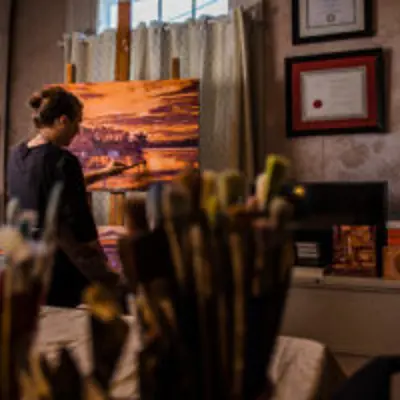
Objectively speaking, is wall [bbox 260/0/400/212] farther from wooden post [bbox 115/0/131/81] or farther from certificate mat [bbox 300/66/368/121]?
wooden post [bbox 115/0/131/81]

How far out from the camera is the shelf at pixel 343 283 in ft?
6.40

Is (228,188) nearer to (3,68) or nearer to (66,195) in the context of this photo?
(66,195)

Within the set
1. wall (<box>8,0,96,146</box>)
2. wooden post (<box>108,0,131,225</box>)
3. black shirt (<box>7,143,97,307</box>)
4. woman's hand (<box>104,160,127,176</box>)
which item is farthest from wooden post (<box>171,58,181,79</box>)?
black shirt (<box>7,143,97,307</box>)

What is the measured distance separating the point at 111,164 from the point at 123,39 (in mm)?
829

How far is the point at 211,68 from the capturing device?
303 cm

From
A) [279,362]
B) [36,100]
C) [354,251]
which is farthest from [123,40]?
[279,362]

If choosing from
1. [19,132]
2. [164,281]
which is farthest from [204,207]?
[19,132]

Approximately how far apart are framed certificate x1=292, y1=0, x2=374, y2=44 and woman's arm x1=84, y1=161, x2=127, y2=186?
4.04ft

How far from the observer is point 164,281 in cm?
53

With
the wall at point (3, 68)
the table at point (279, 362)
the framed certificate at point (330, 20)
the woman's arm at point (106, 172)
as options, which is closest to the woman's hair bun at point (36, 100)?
the woman's arm at point (106, 172)

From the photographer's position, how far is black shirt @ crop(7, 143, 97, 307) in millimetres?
1672

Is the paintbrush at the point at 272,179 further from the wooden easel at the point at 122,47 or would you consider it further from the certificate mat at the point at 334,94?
the wooden easel at the point at 122,47

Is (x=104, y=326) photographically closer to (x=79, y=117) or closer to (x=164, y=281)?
(x=164, y=281)

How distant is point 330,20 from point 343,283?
62.3 inches
